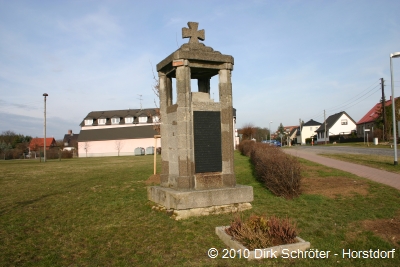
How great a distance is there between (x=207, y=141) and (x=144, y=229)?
8.60 feet

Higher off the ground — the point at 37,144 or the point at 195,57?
the point at 195,57

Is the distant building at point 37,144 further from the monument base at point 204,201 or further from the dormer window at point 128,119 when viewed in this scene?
the monument base at point 204,201

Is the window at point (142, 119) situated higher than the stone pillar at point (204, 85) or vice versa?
the window at point (142, 119)

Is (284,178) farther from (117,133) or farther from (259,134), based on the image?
(259,134)

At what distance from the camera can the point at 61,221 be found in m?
7.64

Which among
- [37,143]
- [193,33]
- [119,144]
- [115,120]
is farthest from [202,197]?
[37,143]

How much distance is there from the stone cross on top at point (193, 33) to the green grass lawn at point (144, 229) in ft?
14.5

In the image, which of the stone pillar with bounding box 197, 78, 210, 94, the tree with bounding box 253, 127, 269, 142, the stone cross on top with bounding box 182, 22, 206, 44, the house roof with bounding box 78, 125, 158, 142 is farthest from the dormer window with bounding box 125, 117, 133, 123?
the stone cross on top with bounding box 182, 22, 206, 44

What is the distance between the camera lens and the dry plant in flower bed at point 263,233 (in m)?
5.15

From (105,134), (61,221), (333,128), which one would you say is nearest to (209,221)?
(61,221)

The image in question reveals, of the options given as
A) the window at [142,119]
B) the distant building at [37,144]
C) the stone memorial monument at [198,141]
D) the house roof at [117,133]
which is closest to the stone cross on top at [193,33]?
the stone memorial monument at [198,141]

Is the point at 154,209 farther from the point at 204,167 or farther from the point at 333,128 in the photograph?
the point at 333,128

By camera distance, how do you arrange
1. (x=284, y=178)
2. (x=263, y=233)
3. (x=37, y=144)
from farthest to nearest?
(x=37, y=144) < (x=284, y=178) < (x=263, y=233)

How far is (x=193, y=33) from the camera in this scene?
845cm
